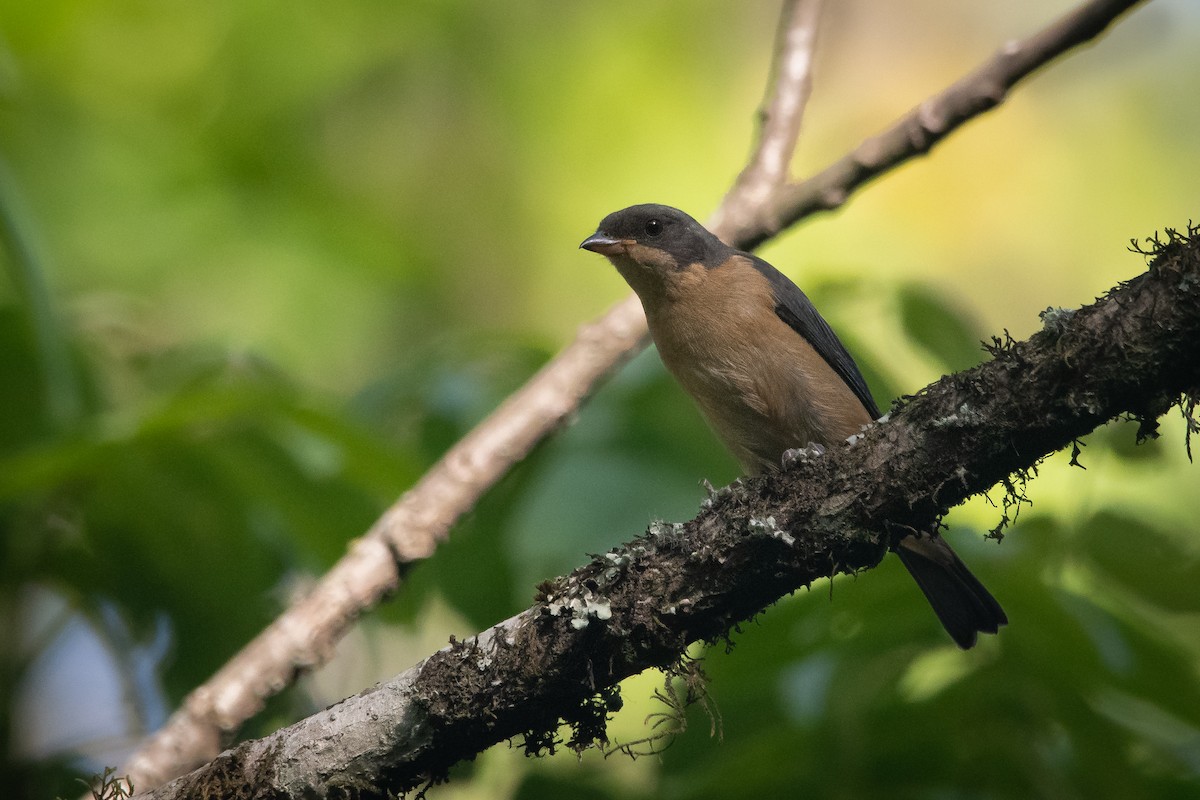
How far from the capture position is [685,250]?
4.85 m

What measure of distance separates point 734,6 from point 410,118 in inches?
122

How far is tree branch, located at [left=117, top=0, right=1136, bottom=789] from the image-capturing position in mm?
3574

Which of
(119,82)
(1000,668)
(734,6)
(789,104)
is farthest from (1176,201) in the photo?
(119,82)

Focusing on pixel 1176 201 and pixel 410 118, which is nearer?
pixel 1176 201

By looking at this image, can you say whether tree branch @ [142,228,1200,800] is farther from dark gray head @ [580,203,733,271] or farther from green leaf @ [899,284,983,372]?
dark gray head @ [580,203,733,271]

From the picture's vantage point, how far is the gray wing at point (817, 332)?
4.42 meters

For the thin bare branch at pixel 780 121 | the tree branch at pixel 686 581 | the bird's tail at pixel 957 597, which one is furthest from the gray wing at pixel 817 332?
the tree branch at pixel 686 581

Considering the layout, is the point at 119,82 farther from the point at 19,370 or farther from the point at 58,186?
the point at 19,370

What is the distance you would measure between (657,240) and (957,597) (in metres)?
2.11

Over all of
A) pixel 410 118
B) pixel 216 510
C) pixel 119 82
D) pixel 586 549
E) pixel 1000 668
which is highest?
pixel 410 118

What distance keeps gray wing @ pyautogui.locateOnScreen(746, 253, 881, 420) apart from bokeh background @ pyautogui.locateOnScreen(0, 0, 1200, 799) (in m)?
0.10

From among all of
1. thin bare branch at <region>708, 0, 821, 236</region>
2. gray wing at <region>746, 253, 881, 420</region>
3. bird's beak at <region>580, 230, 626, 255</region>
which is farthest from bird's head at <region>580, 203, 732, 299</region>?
gray wing at <region>746, 253, 881, 420</region>

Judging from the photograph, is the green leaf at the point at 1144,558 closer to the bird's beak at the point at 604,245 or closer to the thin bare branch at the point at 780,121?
the thin bare branch at the point at 780,121

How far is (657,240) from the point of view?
4.95 meters
